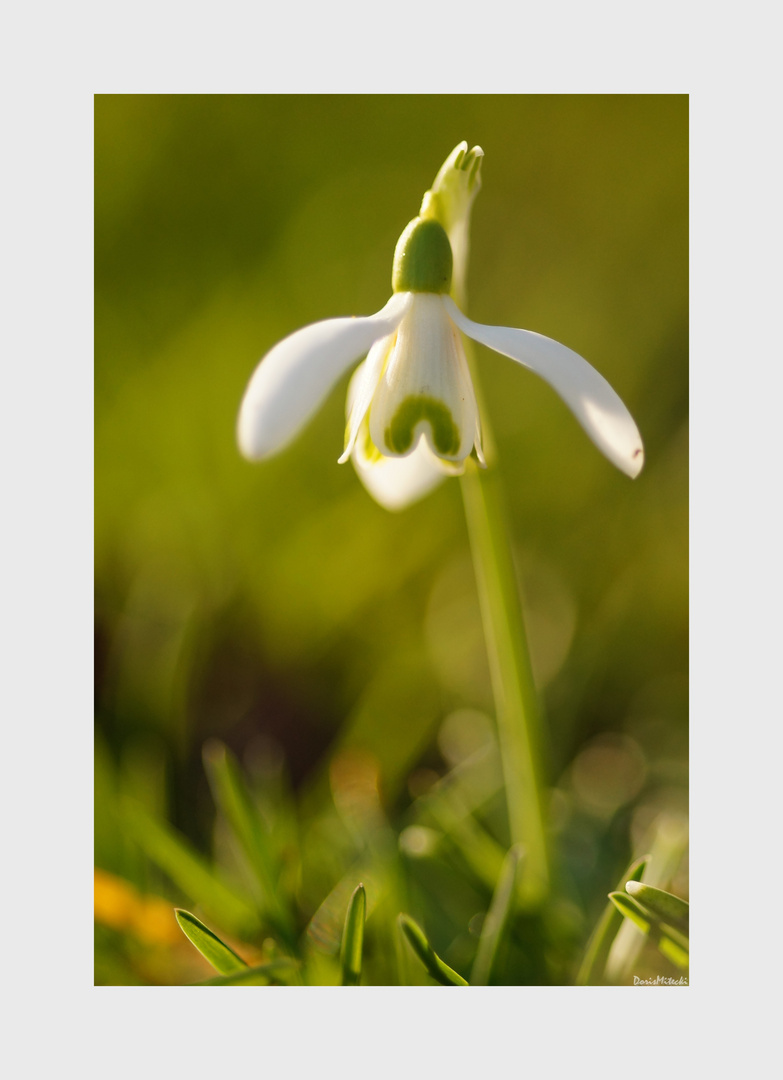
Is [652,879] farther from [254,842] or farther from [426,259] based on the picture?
[426,259]

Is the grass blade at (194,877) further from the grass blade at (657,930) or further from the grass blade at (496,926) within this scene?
the grass blade at (657,930)

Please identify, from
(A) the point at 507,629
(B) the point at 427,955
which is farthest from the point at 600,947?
(A) the point at 507,629

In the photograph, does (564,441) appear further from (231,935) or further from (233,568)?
(231,935)

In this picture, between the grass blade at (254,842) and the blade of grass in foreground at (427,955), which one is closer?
the blade of grass in foreground at (427,955)

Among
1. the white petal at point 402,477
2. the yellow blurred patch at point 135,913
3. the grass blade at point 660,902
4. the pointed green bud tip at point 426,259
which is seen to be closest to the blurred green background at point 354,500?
the yellow blurred patch at point 135,913

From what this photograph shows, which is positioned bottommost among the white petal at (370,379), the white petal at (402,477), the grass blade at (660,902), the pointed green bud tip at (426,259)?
the grass blade at (660,902)

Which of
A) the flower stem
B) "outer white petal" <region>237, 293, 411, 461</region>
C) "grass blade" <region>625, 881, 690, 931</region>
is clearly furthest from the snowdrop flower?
"grass blade" <region>625, 881, 690, 931</region>

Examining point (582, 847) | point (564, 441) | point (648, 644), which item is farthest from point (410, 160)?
point (582, 847)
